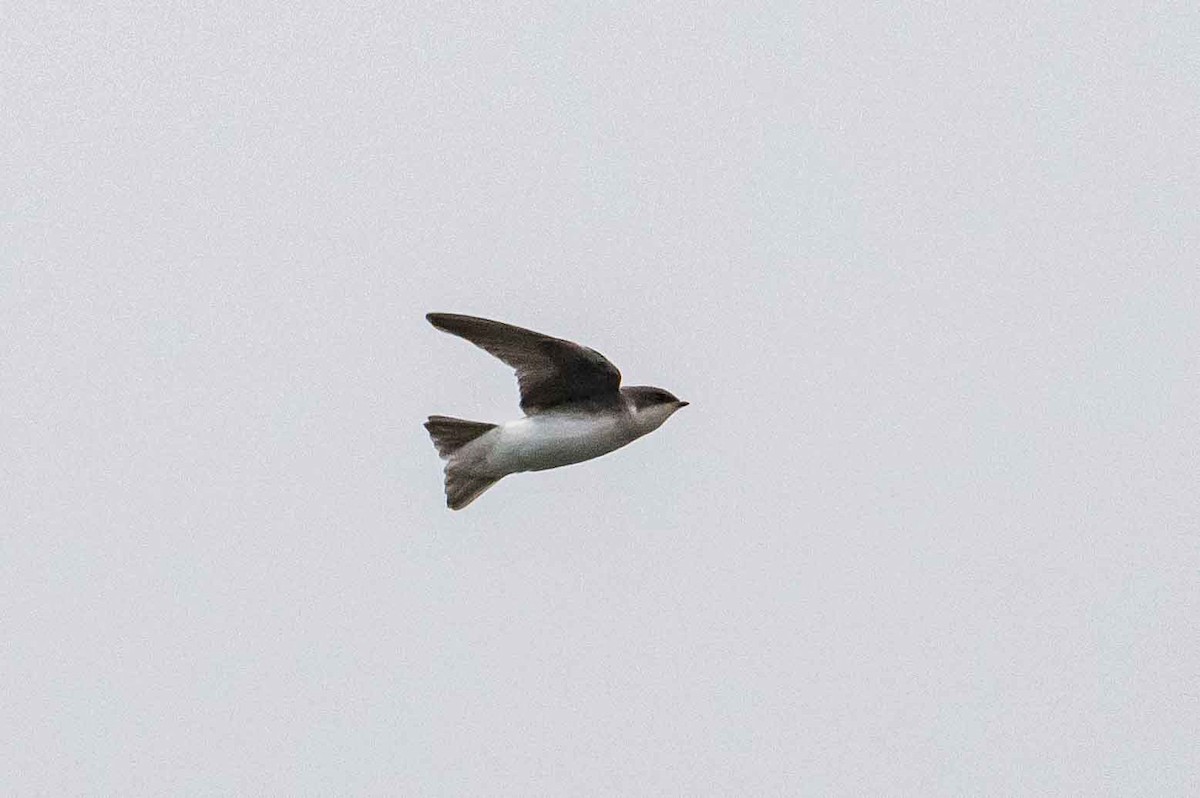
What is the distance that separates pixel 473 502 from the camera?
17703 mm

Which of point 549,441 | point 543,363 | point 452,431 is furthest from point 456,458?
point 543,363

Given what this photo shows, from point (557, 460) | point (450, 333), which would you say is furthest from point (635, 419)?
point (450, 333)

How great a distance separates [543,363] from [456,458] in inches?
40.7

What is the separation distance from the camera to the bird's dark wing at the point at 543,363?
1623 centimetres

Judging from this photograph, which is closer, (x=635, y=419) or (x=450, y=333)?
(x=450, y=333)

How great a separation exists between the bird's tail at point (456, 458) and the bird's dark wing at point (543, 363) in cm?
44

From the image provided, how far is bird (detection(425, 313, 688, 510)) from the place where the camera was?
1678cm

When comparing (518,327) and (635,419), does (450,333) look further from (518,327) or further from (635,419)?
(635,419)

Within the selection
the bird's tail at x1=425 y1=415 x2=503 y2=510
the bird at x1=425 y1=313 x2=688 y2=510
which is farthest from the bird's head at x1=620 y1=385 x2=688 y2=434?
the bird's tail at x1=425 y1=415 x2=503 y2=510

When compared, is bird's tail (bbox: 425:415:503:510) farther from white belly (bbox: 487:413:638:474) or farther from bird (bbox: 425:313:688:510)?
white belly (bbox: 487:413:638:474)

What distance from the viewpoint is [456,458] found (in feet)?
57.2

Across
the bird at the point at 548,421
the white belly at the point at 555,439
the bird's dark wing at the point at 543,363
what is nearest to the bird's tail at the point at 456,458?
the bird at the point at 548,421

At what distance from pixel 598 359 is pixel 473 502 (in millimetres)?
1641

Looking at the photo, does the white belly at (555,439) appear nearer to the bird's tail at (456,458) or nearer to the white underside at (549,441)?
the white underside at (549,441)
